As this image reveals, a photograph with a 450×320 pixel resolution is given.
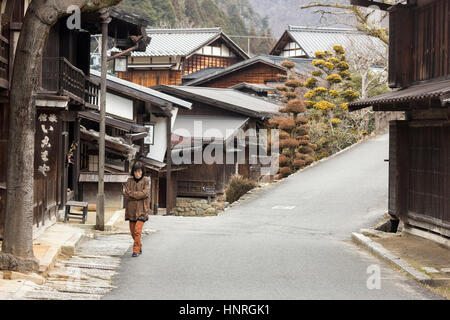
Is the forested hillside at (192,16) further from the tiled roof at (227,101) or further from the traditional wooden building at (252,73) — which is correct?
the tiled roof at (227,101)

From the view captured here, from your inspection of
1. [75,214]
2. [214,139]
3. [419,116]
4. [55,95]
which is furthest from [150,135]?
[419,116]

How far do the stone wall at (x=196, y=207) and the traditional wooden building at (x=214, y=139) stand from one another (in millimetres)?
389

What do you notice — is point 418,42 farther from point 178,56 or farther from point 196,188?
point 178,56

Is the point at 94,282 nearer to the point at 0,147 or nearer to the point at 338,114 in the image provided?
the point at 0,147

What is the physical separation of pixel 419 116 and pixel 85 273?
30.0 ft

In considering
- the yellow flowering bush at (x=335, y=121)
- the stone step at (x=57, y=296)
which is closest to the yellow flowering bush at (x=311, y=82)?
the yellow flowering bush at (x=335, y=121)

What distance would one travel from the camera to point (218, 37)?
58.9 metres

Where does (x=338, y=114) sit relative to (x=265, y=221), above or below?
above

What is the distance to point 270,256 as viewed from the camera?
13258 millimetres

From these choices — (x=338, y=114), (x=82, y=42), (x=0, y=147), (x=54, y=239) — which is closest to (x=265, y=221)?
(x=82, y=42)

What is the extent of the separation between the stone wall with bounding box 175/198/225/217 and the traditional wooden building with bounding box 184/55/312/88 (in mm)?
17320

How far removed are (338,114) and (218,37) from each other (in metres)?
20.6

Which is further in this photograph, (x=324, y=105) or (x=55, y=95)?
(x=324, y=105)

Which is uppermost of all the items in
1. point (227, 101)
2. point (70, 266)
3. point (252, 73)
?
point (252, 73)
